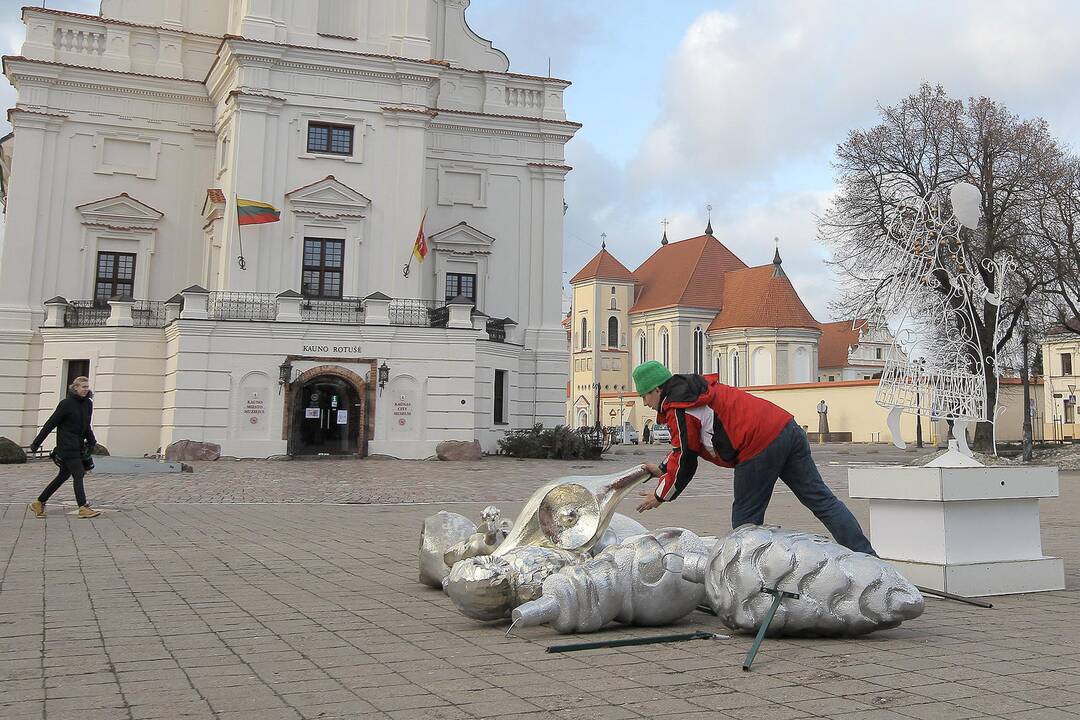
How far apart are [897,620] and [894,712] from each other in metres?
1.51

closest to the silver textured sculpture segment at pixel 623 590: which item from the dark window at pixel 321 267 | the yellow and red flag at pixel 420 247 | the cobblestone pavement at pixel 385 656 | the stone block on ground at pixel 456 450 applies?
the cobblestone pavement at pixel 385 656

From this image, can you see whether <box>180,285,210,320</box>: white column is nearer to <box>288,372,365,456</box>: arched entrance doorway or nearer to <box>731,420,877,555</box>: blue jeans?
<box>288,372,365,456</box>: arched entrance doorway

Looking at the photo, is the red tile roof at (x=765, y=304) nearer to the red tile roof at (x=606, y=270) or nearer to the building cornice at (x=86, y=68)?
the red tile roof at (x=606, y=270)

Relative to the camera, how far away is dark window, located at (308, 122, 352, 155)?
33.1m

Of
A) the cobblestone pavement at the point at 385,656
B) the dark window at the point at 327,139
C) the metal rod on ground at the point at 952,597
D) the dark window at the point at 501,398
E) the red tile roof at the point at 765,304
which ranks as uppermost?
the red tile roof at the point at 765,304

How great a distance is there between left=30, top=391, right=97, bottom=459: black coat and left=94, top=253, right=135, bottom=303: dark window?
2341 centimetres

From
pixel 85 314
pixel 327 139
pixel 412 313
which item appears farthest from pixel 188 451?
pixel 327 139

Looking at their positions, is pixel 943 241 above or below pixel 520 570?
above

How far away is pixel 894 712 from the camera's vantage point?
3.86 metres

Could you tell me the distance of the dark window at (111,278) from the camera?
3466 cm

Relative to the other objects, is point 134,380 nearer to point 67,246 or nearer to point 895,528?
point 67,246

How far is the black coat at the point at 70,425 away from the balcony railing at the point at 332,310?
1737 cm

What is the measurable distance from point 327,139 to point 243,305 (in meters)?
6.59

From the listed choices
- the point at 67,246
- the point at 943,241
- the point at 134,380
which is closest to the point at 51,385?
the point at 134,380
